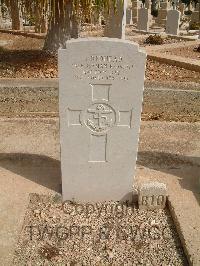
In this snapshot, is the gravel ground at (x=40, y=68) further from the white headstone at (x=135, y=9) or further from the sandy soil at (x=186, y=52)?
the white headstone at (x=135, y=9)

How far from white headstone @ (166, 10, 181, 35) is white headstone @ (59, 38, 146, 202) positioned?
14473 mm

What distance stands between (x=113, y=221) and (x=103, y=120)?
44.1 inches

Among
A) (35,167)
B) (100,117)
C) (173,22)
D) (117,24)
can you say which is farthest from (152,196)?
(173,22)

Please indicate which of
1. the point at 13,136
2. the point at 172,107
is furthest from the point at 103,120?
the point at 172,107

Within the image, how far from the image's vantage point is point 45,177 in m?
4.60

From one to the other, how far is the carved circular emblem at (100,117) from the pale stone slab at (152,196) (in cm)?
79

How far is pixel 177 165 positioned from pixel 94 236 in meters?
1.85

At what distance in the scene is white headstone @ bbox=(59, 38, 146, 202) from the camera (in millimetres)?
3510

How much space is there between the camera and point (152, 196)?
402cm

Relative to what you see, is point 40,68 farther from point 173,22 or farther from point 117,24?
point 173,22

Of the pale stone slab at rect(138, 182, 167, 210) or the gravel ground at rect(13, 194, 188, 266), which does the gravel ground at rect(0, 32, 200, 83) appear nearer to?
the pale stone slab at rect(138, 182, 167, 210)

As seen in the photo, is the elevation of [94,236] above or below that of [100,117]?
below

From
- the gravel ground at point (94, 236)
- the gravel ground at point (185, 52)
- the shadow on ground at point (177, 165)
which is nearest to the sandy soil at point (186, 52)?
the gravel ground at point (185, 52)

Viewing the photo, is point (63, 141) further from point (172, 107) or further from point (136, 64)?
point (172, 107)
